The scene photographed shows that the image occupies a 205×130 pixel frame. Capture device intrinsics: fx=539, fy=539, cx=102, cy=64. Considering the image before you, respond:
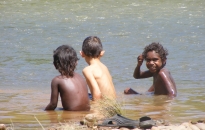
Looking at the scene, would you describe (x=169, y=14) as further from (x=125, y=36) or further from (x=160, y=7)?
(x=125, y=36)

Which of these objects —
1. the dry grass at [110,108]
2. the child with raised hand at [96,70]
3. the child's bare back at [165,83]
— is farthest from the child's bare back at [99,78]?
the child's bare back at [165,83]

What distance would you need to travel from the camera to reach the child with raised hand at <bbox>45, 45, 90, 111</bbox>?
5773 mm

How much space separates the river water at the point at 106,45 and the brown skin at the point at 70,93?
0.46ft

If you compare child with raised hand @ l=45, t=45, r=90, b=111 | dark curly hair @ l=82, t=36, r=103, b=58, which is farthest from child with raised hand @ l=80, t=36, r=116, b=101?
child with raised hand @ l=45, t=45, r=90, b=111

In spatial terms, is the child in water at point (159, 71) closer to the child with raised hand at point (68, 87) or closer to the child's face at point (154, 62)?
the child's face at point (154, 62)

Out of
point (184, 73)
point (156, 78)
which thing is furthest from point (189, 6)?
point (156, 78)

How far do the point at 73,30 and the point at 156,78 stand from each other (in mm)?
7090

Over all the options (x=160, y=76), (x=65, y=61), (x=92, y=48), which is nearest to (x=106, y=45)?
(x=160, y=76)

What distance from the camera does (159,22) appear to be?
15.1 m

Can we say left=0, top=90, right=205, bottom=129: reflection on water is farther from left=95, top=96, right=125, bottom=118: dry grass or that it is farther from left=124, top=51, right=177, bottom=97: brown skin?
left=95, top=96, right=125, bottom=118: dry grass

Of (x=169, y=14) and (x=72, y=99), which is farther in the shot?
(x=169, y=14)

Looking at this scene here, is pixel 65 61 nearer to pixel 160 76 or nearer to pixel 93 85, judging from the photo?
pixel 93 85

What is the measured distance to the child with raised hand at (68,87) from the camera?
18.9 ft

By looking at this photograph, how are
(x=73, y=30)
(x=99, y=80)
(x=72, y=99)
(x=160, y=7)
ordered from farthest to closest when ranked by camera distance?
(x=160, y=7) < (x=73, y=30) < (x=99, y=80) < (x=72, y=99)
